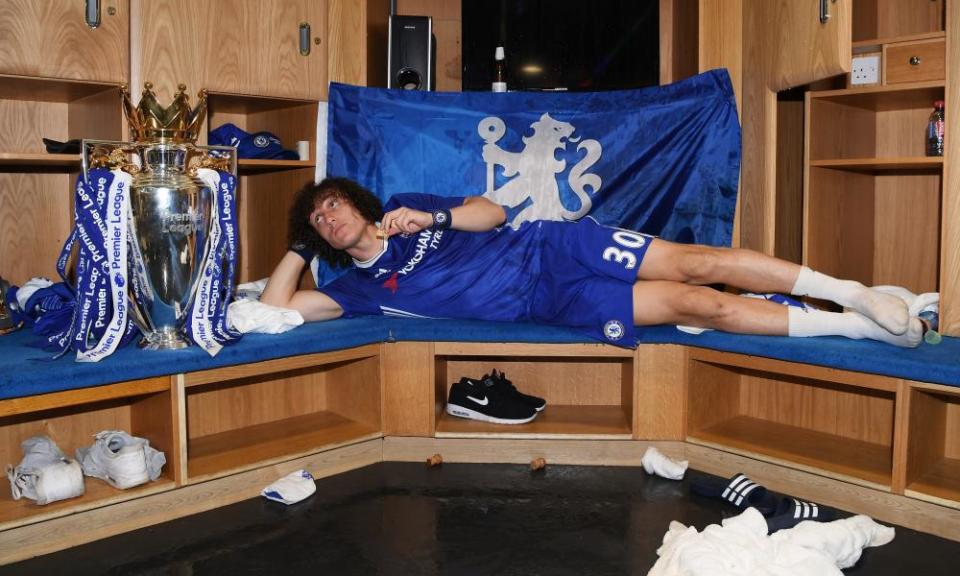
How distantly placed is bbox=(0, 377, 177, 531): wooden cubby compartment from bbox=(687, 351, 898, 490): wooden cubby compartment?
1.55 meters

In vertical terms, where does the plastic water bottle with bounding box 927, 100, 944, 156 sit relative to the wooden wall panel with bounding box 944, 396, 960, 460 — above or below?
above

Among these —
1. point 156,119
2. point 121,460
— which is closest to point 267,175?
point 156,119

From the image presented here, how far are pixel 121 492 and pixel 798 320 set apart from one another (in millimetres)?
1888

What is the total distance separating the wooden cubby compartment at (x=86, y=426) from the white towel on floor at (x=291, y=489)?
27 centimetres

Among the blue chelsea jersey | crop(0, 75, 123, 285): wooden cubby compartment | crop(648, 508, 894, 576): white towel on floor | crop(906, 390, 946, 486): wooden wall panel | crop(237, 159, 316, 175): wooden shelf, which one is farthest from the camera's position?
crop(237, 159, 316, 175): wooden shelf

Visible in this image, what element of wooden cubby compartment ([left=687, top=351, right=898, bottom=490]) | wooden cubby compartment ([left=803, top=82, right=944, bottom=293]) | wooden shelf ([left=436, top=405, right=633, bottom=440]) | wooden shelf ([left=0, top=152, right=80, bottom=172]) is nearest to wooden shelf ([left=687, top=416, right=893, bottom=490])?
wooden cubby compartment ([left=687, top=351, right=898, bottom=490])

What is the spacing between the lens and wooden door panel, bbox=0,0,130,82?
269 centimetres

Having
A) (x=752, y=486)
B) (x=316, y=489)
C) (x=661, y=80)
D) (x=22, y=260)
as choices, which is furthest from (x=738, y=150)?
(x=22, y=260)

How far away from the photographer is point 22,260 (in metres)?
3.09

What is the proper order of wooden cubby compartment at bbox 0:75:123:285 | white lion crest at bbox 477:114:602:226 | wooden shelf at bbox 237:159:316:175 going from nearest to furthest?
wooden cubby compartment at bbox 0:75:123:285, wooden shelf at bbox 237:159:316:175, white lion crest at bbox 477:114:602:226

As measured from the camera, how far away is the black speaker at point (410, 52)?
3477 mm

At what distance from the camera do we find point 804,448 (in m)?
2.60

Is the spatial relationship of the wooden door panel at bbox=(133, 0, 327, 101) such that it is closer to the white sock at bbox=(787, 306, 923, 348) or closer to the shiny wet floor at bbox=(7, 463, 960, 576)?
the shiny wet floor at bbox=(7, 463, 960, 576)

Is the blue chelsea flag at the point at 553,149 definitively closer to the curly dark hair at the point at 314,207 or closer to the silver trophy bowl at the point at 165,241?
the curly dark hair at the point at 314,207
